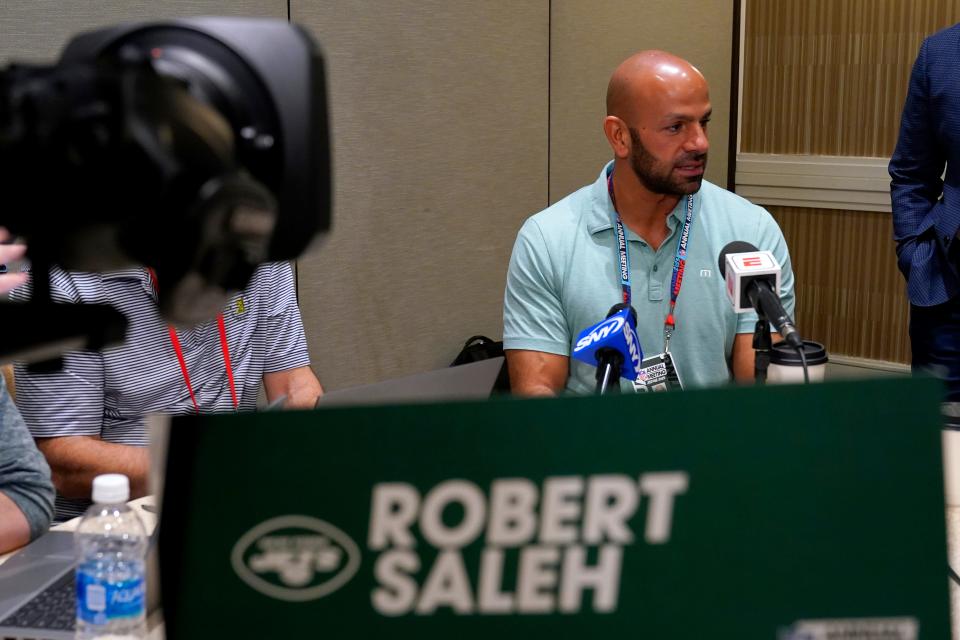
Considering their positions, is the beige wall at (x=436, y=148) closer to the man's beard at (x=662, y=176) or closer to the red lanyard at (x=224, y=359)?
the red lanyard at (x=224, y=359)

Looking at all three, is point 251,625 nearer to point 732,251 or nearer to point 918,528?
point 918,528

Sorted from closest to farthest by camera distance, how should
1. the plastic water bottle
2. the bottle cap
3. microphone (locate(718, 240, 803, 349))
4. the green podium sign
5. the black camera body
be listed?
1. the black camera body
2. the green podium sign
3. the plastic water bottle
4. the bottle cap
5. microphone (locate(718, 240, 803, 349))

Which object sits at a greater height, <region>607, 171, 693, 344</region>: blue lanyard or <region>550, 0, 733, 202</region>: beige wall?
<region>550, 0, 733, 202</region>: beige wall

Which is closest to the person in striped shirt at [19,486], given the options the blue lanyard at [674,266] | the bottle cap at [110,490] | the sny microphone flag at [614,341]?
the bottle cap at [110,490]

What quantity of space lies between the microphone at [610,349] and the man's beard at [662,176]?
3.17ft

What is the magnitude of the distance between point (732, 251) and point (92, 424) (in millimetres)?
1259

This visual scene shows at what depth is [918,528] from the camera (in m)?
0.71

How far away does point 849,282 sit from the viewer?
15.5 ft

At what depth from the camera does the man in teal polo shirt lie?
8.10 ft

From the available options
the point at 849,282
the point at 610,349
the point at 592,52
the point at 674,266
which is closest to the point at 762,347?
the point at 610,349

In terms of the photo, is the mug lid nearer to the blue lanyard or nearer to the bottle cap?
the blue lanyard

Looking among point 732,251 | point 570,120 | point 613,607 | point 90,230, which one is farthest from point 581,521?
point 570,120

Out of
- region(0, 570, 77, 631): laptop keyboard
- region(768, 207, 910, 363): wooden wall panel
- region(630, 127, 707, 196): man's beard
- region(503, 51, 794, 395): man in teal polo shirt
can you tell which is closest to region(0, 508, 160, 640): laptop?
region(0, 570, 77, 631): laptop keyboard

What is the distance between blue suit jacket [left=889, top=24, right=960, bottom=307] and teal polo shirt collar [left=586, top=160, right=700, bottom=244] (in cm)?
104
